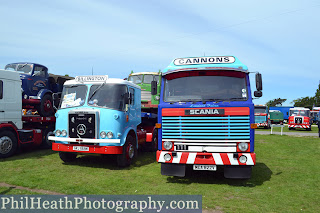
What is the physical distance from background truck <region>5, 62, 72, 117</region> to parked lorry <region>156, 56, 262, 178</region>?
7.49 m

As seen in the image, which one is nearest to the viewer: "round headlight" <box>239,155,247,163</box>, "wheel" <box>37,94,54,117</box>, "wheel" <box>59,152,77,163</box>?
"round headlight" <box>239,155,247,163</box>

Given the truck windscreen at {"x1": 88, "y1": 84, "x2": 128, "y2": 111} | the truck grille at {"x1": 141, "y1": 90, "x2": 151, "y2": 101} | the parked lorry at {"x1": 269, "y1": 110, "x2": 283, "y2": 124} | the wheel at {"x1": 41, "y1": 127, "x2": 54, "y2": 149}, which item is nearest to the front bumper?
the truck windscreen at {"x1": 88, "y1": 84, "x2": 128, "y2": 111}

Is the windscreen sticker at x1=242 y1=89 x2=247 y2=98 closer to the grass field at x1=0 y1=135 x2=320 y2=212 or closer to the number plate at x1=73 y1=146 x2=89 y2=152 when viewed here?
the grass field at x1=0 y1=135 x2=320 y2=212

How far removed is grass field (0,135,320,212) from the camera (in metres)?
5.35

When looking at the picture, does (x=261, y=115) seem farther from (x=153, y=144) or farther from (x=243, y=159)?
(x=243, y=159)

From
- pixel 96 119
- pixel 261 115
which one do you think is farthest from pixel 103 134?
pixel 261 115

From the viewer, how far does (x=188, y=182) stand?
22.4 feet

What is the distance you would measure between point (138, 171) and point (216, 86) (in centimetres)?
355

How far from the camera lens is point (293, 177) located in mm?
7422

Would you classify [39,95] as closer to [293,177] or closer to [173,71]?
[173,71]

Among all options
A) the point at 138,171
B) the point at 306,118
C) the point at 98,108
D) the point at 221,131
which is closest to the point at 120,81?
the point at 98,108

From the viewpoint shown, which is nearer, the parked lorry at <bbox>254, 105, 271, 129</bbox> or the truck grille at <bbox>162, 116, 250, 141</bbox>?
the truck grille at <bbox>162, 116, 250, 141</bbox>

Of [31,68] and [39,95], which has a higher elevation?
[31,68]

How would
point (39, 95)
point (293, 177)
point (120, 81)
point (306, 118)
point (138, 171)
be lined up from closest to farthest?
point (293, 177) → point (138, 171) → point (120, 81) → point (39, 95) → point (306, 118)
